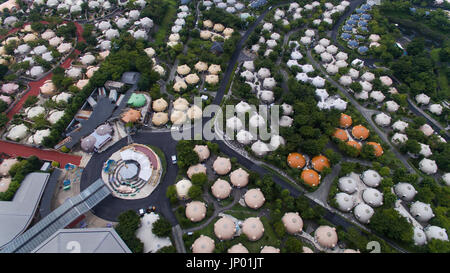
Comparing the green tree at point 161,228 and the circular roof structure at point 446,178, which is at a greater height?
the circular roof structure at point 446,178

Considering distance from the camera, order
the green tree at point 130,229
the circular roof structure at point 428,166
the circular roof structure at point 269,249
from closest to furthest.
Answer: the circular roof structure at point 269,249
the green tree at point 130,229
the circular roof structure at point 428,166

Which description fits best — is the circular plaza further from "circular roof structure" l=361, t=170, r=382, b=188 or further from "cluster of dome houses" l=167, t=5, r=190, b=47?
"circular roof structure" l=361, t=170, r=382, b=188

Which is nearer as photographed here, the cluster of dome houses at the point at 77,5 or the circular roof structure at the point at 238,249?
the circular roof structure at the point at 238,249

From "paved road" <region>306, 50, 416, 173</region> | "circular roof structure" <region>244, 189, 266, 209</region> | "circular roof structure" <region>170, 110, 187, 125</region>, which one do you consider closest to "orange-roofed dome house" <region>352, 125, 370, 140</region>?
"paved road" <region>306, 50, 416, 173</region>

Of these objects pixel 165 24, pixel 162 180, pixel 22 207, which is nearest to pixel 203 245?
pixel 162 180

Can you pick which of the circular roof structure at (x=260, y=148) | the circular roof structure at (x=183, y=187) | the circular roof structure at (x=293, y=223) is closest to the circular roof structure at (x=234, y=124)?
the circular roof structure at (x=260, y=148)

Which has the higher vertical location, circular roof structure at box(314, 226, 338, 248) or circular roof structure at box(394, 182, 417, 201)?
circular roof structure at box(394, 182, 417, 201)

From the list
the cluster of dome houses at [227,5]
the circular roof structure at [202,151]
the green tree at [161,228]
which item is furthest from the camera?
the cluster of dome houses at [227,5]

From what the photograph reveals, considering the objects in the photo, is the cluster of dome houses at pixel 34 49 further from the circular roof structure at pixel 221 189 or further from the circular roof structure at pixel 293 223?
the circular roof structure at pixel 293 223
